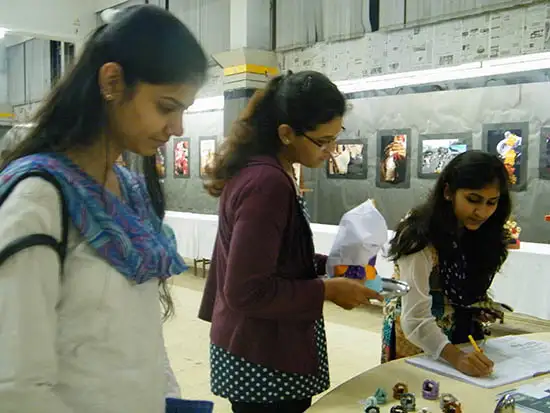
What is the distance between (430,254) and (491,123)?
4136 millimetres

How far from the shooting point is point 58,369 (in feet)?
3.00

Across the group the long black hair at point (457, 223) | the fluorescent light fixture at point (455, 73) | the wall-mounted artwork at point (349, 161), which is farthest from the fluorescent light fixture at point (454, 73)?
the long black hair at point (457, 223)

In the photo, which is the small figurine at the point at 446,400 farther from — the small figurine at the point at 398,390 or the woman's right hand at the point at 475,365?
the woman's right hand at the point at 475,365

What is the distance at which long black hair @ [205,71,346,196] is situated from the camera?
5.68 feet

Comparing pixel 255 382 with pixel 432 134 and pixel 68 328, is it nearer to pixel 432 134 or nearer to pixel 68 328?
pixel 68 328

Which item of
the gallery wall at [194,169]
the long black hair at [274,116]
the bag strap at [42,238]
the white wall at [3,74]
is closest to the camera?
the bag strap at [42,238]

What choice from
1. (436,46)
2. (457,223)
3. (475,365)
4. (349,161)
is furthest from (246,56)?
(475,365)

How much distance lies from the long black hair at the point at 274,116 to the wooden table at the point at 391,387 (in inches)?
27.5

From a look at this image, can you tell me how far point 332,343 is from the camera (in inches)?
201

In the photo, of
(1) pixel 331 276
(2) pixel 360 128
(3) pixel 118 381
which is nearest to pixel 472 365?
(1) pixel 331 276

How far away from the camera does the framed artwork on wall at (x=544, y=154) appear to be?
5.39m

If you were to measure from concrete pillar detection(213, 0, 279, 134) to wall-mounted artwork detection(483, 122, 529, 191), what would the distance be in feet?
9.41

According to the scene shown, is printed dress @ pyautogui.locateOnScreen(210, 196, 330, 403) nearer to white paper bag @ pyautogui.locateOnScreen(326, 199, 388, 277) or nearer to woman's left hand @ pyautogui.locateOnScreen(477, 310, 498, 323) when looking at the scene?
white paper bag @ pyautogui.locateOnScreen(326, 199, 388, 277)

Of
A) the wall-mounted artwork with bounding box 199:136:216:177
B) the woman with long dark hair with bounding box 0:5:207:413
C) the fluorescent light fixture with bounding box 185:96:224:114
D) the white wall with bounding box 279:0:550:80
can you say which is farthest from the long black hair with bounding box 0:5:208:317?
the wall-mounted artwork with bounding box 199:136:216:177
